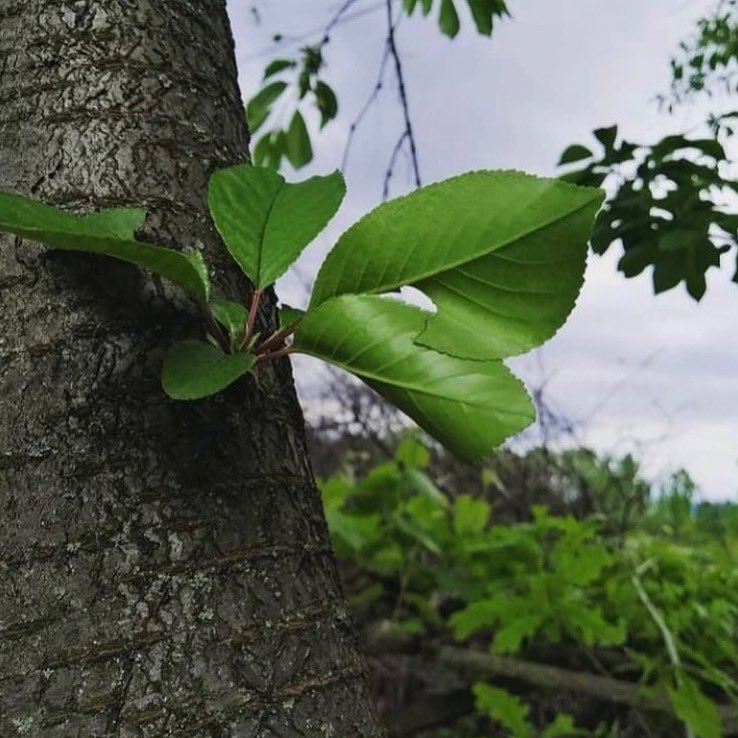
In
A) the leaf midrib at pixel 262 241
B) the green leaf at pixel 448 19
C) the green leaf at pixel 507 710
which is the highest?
the green leaf at pixel 448 19

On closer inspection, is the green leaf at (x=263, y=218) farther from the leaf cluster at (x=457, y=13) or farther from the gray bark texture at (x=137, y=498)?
the leaf cluster at (x=457, y=13)

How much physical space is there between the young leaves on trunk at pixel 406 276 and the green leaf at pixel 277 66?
1050mm

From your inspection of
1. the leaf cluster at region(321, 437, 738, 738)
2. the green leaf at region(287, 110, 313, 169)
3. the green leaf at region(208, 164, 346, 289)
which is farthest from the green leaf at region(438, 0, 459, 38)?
the green leaf at region(208, 164, 346, 289)

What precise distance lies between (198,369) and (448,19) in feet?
3.44

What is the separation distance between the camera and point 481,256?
365 millimetres

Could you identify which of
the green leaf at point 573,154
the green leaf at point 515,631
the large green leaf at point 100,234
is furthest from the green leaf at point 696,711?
the large green leaf at point 100,234

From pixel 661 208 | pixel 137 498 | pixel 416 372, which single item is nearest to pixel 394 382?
pixel 416 372

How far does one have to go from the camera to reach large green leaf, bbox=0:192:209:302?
0.33m

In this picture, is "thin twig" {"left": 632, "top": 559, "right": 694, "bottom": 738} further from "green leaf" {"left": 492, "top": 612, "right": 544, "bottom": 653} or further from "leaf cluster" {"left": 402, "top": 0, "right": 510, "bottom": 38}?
"leaf cluster" {"left": 402, "top": 0, "right": 510, "bottom": 38}

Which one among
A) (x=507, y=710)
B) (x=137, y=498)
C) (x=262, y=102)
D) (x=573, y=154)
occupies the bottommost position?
(x=507, y=710)

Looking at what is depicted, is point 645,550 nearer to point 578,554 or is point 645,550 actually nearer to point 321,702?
point 578,554

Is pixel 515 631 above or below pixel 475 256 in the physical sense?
below

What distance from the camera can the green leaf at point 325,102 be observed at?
142cm

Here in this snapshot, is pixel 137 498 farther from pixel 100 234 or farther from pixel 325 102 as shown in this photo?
pixel 325 102
